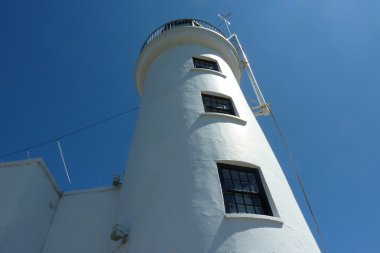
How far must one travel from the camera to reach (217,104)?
10828mm

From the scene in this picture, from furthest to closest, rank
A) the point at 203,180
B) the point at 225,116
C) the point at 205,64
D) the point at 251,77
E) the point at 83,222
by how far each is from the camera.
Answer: the point at 251,77 → the point at 205,64 → the point at 83,222 → the point at 225,116 → the point at 203,180

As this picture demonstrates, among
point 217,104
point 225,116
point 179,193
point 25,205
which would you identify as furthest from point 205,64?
point 25,205

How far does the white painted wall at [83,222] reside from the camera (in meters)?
9.49

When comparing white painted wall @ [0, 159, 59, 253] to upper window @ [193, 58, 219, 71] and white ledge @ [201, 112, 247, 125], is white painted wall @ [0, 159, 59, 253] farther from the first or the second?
upper window @ [193, 58, 219, 71]

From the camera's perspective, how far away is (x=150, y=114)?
10695 millimetres

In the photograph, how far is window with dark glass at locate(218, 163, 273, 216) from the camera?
7180 mm

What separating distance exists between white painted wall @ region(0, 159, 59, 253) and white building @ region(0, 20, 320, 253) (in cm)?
3

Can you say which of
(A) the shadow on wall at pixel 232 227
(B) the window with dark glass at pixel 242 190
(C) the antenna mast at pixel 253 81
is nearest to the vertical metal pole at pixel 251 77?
(C) the antenna mast at pixel 253 81

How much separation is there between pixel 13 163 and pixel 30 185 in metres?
1.10

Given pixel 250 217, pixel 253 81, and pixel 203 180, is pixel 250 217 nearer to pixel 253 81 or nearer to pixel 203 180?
pixel 203 180

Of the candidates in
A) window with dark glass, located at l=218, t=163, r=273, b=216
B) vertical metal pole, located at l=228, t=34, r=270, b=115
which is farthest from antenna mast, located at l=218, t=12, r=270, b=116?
window with dark glass, located at l=218, t=163, r=273, b=216

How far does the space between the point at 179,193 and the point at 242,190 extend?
161 cm

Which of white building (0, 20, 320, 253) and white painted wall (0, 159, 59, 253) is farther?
white painted wall (0, 159, 59, 253)

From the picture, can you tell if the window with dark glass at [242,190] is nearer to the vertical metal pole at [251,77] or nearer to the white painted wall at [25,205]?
the white painted wall at [25,205]
